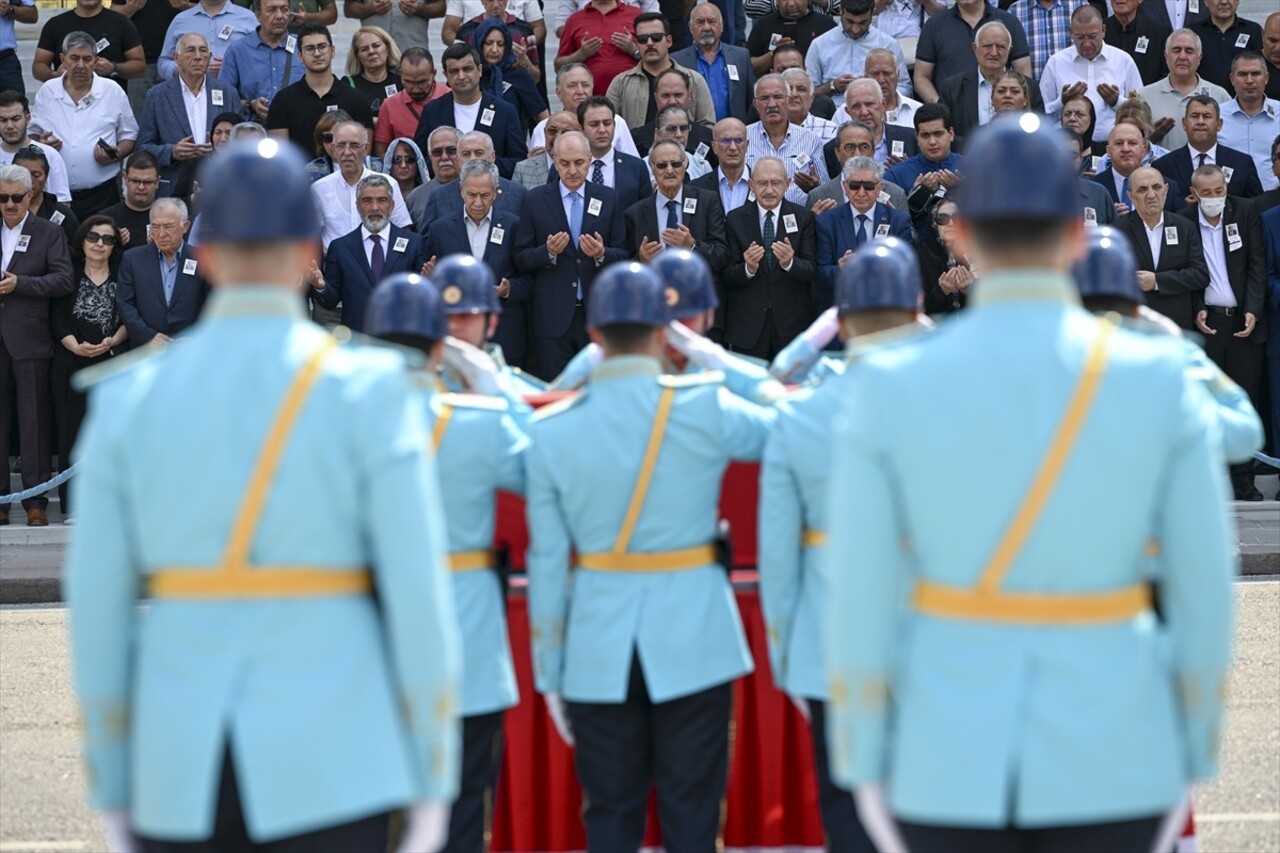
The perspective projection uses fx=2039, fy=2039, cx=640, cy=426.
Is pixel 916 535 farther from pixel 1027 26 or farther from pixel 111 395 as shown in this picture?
pixel 1027 26

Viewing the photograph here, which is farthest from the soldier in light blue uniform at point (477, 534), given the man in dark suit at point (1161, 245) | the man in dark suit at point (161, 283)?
the man in dark suit at point (1161, 245)

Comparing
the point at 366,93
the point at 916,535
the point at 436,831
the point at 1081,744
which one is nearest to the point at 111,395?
the point at 436,831

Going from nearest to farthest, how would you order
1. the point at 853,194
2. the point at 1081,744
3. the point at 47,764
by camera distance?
the point at 1081,744 → the point at 47,764 → the point at 853,194

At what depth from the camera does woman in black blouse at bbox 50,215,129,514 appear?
1260 centimetres

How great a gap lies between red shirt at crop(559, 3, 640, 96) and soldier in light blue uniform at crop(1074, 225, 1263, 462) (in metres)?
9.59

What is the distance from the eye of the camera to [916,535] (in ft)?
11.3

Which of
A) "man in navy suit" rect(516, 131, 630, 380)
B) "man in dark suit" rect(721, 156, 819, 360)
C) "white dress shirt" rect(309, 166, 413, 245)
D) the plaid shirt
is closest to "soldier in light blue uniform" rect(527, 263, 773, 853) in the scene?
"man in dark suit" rect(721, 156, 819, 360)

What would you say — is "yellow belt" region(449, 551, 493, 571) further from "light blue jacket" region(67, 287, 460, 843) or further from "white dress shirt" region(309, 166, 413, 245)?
"white dress shirt" region(309, 166, 413, 245)

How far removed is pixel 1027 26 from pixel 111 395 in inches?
496

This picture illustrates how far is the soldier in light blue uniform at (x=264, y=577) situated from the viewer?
3.42m

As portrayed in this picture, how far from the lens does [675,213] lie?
40.9 ft

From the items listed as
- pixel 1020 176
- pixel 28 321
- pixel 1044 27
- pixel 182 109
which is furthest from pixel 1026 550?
pixel 1044 27

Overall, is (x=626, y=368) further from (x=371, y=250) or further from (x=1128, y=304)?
(x=371, y=250)

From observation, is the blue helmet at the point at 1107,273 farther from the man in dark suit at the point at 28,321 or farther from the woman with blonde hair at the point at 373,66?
the woman with blonde hair at the point at 373,66
